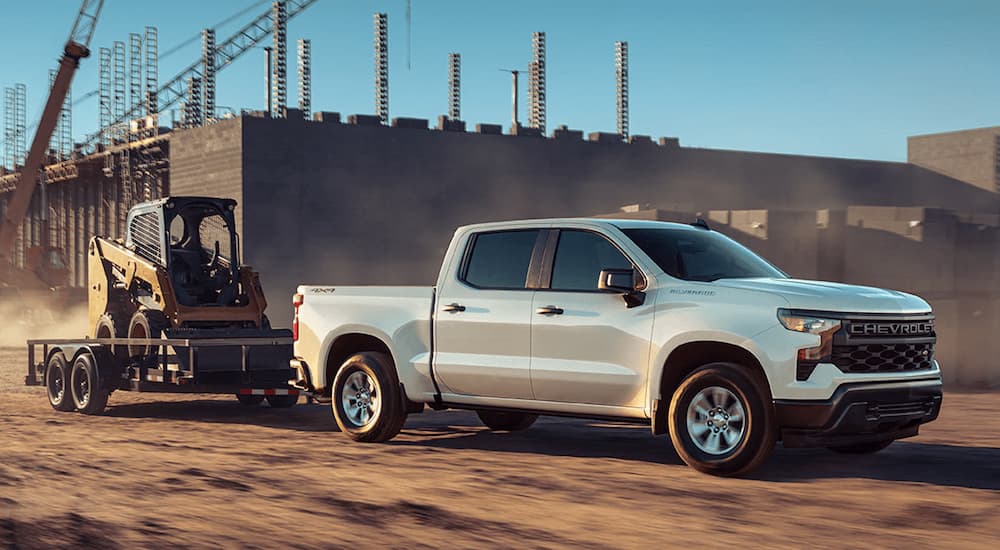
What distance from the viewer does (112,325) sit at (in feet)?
54.2

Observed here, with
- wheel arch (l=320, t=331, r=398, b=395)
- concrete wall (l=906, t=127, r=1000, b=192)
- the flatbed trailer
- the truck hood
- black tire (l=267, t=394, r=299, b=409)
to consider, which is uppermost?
concrete wall (l=906, t=127, r=1000, b=192)

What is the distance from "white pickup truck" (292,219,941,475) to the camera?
878 cm

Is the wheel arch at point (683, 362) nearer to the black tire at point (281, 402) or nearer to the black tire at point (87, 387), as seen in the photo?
the black tire at point (281, 402)

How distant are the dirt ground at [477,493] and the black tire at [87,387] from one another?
9.40 feet

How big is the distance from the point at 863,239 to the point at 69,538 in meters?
30.1

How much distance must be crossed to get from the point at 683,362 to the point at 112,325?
9.75 m

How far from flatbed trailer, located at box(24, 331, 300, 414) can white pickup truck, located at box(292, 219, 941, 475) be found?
356cm

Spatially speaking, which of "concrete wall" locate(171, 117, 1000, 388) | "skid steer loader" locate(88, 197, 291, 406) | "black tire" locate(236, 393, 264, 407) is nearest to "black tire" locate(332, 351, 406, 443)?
"skid steer loader" locate(88, 197, 291, 406)

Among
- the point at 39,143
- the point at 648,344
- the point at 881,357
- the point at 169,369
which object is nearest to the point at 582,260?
the point at 648,344

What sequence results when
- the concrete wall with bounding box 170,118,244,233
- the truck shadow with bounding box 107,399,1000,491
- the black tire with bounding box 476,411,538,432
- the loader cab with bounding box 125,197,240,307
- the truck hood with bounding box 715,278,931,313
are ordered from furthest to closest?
the concrete wall with bounding box 170,118,244,233 → the loader cab with bounding box 125,197,240,307 → the black tire with bounding box 476,411,538,432 → the truck shadow with bounding box 107,399,1000,491 → the truck hood with bounding box 715,278,931,313

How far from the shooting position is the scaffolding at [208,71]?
55.1 m

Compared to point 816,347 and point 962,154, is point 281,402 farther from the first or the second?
point 962,154

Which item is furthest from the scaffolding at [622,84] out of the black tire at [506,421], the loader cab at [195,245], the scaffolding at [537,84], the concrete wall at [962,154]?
the black tire at [506,421]

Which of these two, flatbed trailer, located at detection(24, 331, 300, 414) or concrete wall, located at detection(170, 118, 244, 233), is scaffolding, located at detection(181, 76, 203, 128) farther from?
flatbed trailer, located at detection(24, 331, 300, 414)
